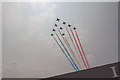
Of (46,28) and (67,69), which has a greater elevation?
(46,28)

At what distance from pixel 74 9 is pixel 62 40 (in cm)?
165

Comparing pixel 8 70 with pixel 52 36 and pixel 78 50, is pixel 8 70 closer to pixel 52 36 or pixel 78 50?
pixel 52 36

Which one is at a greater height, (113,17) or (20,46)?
(113,17)

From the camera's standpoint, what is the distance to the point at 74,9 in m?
6.20

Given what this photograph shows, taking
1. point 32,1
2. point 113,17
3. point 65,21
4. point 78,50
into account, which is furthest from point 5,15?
point 113,17

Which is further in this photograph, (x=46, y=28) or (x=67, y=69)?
(x=46, y=28)

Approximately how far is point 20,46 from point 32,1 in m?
2.34

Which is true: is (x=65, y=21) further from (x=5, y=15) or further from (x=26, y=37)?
(x=5, y=15)

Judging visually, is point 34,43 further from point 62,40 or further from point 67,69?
point 67,69

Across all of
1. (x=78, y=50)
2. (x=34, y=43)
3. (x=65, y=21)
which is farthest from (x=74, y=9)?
(x=34, y=43)

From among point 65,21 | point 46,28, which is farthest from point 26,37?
point 65,21

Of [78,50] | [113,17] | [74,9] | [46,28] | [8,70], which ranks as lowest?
[8,70]

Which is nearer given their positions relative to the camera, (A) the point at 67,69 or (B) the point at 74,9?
(A) the point at 67,69

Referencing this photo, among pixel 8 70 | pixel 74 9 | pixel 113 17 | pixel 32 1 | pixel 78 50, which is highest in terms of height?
pixel 32 1
